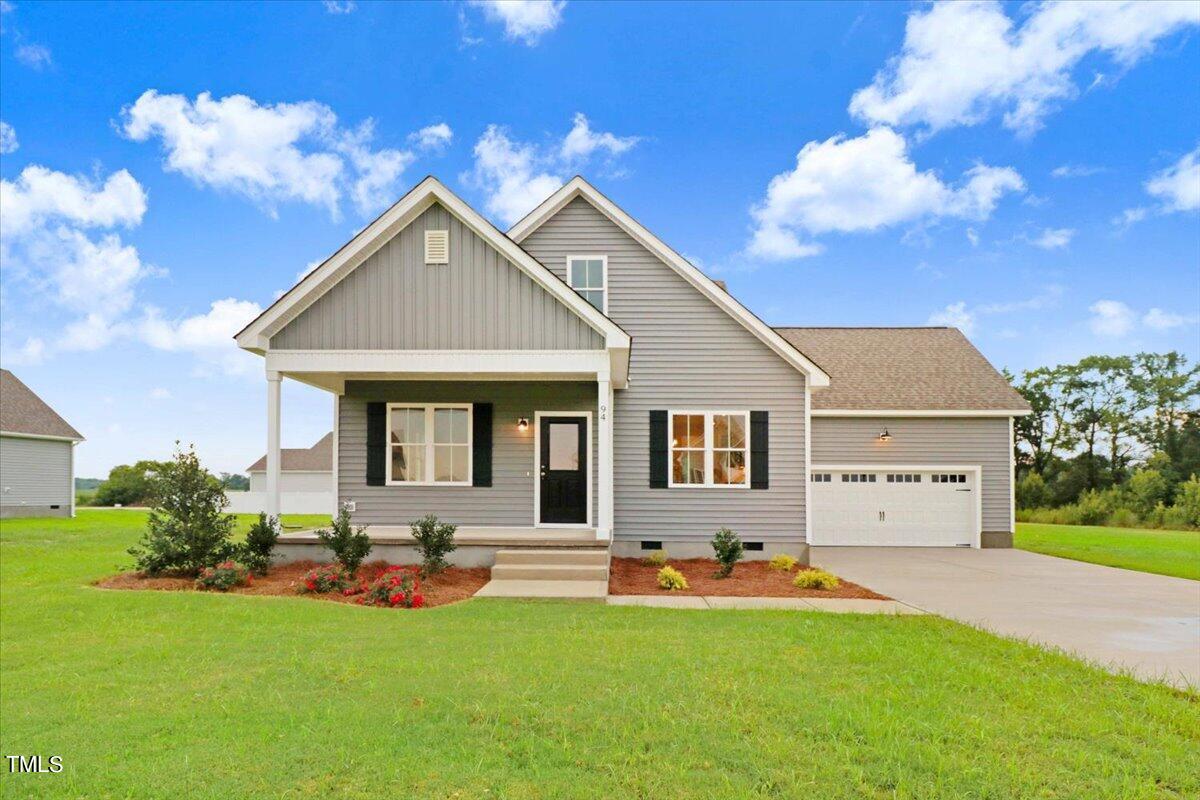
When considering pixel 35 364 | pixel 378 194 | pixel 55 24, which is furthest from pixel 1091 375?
pixel 35 364

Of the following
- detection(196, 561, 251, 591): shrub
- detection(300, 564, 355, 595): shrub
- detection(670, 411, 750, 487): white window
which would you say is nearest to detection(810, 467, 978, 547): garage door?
detection(670, 411, 750, 487): white window

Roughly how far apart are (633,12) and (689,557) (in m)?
13.5

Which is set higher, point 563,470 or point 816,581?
point 563,470

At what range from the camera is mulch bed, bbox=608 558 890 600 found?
353 inches

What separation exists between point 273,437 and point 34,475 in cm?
2441

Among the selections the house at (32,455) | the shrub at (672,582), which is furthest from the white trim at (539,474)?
the house at (32,455)

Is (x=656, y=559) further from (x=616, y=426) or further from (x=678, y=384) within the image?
(x=678, y=384)

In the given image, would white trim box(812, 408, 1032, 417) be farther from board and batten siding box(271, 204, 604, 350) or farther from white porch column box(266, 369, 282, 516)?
white porch column box(266, 369, 282, 516)

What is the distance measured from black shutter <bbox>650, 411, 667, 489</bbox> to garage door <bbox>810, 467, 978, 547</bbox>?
5193 mm

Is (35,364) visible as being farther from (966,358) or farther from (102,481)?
(966,358)

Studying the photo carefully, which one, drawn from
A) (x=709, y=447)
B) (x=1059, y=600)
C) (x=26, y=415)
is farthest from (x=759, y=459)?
(x=26, y=415)

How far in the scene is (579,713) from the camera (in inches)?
161

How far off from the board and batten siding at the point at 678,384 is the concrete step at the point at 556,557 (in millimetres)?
2951

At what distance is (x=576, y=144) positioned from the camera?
20094 millimetres
